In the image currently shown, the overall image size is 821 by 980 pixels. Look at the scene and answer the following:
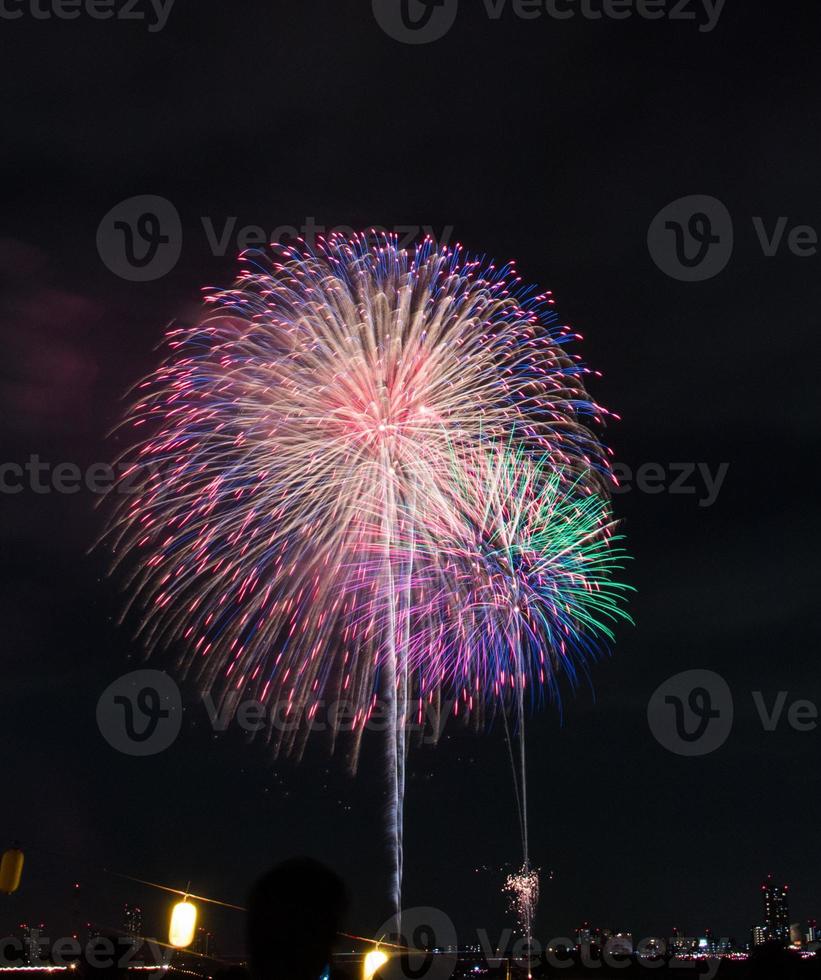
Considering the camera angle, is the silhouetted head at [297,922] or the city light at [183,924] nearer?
the silhouetted head at [297,922]

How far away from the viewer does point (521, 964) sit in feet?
170

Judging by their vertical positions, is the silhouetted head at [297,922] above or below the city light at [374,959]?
above

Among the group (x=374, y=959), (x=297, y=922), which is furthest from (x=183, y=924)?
(x=297, y=922)

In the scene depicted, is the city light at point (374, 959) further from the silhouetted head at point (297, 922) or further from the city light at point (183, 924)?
the silhouetted head at point (297, 922)

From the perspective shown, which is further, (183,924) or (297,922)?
(183,924)

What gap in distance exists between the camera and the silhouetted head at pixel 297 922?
3979 mm

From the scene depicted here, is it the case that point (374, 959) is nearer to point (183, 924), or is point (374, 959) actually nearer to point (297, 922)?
point (183, 924)

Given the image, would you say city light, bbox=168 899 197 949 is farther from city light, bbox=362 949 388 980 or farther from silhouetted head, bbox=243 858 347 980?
silhouetted head, bbox=243 858 347 980

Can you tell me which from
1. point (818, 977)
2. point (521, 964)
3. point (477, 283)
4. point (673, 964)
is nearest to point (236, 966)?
point (818, 977)

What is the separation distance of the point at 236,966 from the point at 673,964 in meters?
20.4

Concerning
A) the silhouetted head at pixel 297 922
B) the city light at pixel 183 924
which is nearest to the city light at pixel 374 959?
the city light at pixel 183 924

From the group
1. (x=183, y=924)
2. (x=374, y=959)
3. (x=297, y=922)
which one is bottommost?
(x=374, y=959)

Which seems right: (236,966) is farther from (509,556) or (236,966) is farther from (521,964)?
(521,964)

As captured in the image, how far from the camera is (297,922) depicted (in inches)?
157
